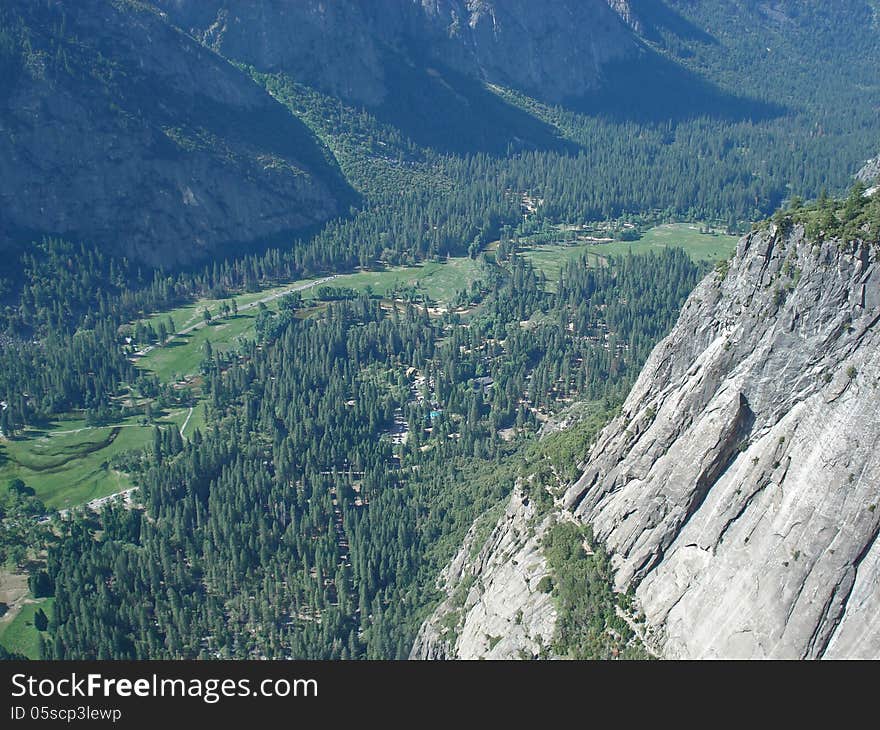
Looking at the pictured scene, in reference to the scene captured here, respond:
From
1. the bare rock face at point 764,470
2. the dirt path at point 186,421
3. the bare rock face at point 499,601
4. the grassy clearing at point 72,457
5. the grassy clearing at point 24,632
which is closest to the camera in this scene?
the bare rock face at point 764,470

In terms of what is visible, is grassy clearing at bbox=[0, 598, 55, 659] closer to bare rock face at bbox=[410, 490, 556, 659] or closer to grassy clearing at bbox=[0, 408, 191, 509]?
grassy clearing at bbox=[0, 408, 191, 509]

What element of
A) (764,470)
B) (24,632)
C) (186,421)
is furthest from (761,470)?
(186,421)

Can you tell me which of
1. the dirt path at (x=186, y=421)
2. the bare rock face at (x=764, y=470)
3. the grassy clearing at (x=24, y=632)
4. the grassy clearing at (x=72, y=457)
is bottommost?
the grassy clearing at (x=24, y=632)

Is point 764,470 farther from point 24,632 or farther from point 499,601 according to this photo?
point 24,632

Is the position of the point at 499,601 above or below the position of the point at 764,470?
below

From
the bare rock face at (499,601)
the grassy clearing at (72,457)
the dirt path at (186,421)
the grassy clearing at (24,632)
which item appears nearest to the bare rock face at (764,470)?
the bare rock face at (499,601)

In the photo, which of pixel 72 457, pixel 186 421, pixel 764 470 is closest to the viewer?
pixel 764 470

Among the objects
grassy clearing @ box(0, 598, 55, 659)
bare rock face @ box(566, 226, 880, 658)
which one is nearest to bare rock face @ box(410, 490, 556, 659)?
bare rock face @ box(566, 226, 880, 658)

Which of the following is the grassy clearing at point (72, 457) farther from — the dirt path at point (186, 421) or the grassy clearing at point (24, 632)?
the grassy clearing at point (24, 632)
